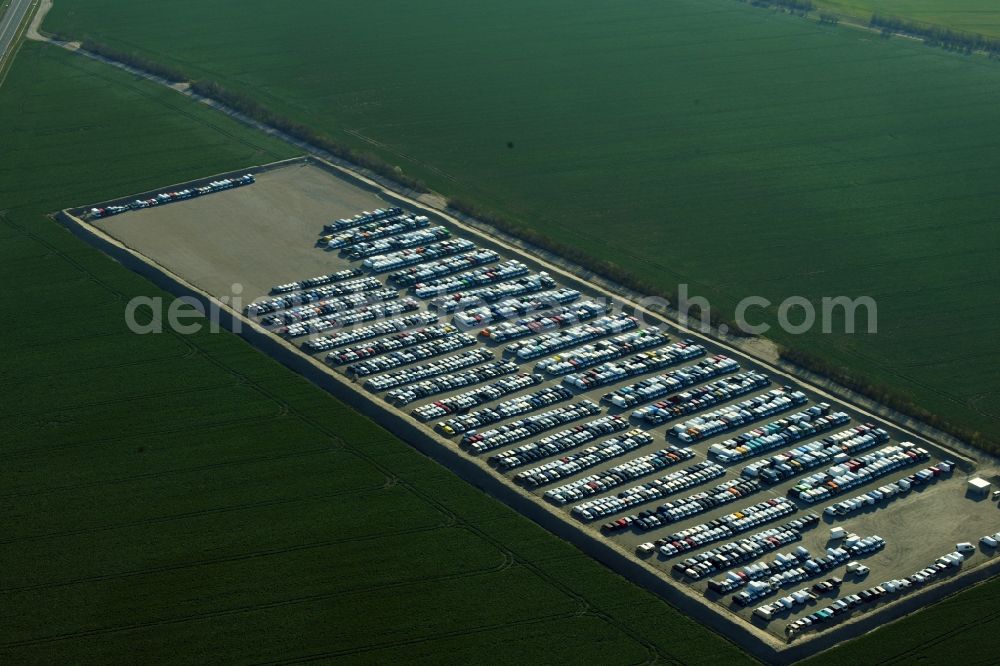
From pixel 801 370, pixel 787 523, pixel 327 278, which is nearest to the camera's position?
pixel 787 523

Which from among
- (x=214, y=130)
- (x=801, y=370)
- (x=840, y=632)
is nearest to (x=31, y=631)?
(x=840, y=632)

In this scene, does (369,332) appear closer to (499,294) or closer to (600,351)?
(499,294)

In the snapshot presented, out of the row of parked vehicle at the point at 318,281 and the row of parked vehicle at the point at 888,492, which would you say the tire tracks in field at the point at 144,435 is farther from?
the row of parked vehicle at the point at 888,492

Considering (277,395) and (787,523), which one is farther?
(277,395)

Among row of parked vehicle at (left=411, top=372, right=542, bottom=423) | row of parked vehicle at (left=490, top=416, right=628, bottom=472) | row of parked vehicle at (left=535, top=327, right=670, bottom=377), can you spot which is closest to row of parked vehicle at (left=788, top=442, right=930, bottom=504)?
row of parked vehicle at (left=490, top=416, right=628, bottom=472)

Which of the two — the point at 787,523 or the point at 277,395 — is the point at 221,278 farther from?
the point at 787,523

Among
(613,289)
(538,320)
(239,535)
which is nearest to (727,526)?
(239,535)

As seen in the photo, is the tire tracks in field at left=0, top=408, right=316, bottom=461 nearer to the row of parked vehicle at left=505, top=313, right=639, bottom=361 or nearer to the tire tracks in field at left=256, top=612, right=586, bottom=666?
the row of parked vehicle at left=505, top=313, right=639, bottom=361
